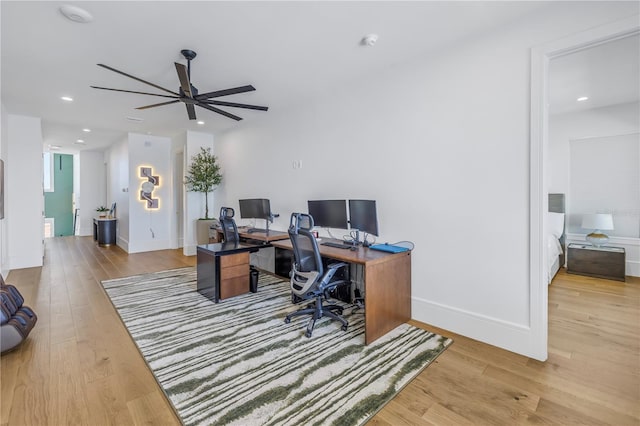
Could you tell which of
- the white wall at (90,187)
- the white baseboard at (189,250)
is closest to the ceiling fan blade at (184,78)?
the white baseboard at (189,250)

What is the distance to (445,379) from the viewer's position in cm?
205

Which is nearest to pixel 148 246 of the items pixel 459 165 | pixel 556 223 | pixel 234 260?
pixel 234 260

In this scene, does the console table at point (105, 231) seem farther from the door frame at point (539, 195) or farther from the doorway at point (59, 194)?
the door frame at point (539, 195)

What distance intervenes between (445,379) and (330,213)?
2077 mm

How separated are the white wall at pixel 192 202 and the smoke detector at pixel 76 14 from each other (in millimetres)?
3995

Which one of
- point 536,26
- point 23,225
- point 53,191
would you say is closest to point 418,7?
point 536,26

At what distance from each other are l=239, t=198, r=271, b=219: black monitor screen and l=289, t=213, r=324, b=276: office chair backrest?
1835mm

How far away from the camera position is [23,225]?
17.0ft

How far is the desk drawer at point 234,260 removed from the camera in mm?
3604

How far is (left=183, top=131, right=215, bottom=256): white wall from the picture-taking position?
6.34m

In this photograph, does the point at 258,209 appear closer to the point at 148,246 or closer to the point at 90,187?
the point at 148,246

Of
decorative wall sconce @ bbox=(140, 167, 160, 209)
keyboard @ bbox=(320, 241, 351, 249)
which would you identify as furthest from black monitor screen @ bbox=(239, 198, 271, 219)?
decorative wall sconce @ bbox=(140, 167, 160, 209)

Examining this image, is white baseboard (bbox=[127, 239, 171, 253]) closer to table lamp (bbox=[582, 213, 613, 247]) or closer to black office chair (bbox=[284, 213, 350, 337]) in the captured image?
black office chair (bbox=[284, 213, 350, 337])

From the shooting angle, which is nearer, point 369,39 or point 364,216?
point 369,39
